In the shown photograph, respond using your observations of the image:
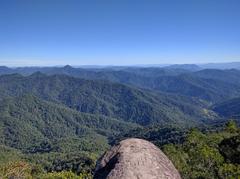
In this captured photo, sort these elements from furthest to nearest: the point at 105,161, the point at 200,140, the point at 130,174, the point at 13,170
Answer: the point at 200,140
the point at 13,170
the point at 105,161
the point at 130,174

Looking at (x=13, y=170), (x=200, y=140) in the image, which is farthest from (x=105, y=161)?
(x=200, y=140)

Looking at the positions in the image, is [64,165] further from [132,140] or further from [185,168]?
[132,140]

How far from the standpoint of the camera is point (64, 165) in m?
176

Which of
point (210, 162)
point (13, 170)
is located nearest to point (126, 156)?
point (210, 162)

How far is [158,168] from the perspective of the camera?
15.3 m

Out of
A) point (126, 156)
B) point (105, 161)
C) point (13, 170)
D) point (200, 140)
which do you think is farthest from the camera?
point (200, 140)

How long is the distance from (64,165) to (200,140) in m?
125

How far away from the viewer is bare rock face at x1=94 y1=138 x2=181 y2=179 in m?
14.9

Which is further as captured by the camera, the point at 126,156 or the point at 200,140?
the point at 200,140

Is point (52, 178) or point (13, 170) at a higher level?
point (13, 170)

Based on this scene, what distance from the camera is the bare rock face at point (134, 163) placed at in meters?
14.9

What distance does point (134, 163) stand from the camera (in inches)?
604

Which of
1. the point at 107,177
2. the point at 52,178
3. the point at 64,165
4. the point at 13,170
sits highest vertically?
the point at 107,177

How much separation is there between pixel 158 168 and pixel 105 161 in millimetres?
3217
